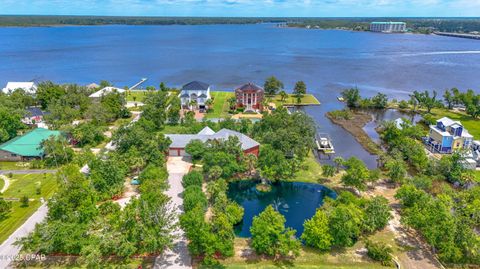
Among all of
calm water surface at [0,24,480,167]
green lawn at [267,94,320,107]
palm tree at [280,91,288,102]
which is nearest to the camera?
green lawn at [267,94,320,107]

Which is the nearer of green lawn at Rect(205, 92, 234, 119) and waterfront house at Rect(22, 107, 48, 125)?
waterfront house at Rect(22, 107, 48, 125)

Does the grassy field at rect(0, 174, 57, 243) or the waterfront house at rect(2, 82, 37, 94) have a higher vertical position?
the waterfront house at rect(2, 82, 37, 94)

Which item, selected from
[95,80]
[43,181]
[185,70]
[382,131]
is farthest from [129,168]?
[185,70]

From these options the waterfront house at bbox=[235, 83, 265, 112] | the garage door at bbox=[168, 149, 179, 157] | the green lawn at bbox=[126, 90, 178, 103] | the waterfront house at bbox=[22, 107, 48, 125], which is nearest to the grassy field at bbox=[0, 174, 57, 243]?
the garage door at bbox=[168, 149, 179, 157]

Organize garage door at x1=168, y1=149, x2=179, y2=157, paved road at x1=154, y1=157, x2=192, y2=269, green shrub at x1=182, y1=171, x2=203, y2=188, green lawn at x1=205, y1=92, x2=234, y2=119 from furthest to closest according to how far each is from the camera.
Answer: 1. green lawn at x1=205, y1=92, x2=234, y2=119
2. garage door at x1=168, y1=149, x2=179, y2=157
3. green shrub at x1=182, y1=171, x2=203, y2=188
4. paved road at x1=154, y1=157, x2=192, y2=269

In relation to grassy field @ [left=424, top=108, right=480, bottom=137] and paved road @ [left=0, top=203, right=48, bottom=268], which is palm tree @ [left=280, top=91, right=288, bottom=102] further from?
paved road @ [left=0, top=203, right=48, bottom=268]

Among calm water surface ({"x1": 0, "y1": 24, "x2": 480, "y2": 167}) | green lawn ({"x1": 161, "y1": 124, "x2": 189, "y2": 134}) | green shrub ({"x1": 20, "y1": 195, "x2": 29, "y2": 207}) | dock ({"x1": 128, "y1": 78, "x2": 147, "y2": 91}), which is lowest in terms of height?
green shrub ({"x1": 20, "y1": 195, "x2": 29, "y2": 207})
